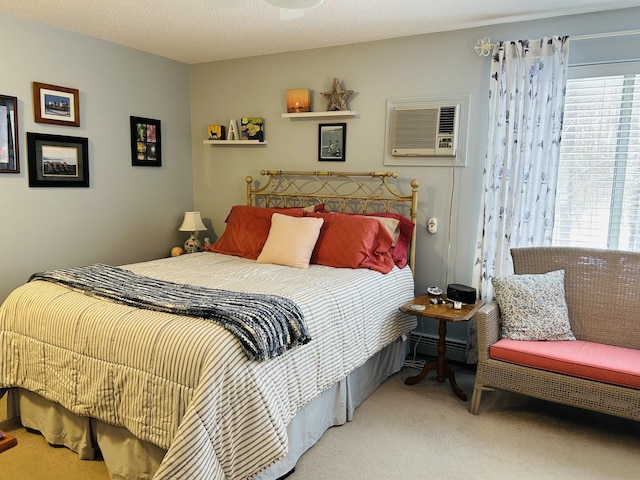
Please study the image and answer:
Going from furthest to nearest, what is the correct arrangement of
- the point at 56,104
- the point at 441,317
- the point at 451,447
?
the point at 56,104 < the point at 441,317 < the point at 451,447

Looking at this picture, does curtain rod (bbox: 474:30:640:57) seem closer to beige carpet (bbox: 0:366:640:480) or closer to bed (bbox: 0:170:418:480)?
bed (bbox: 0:170:418:480)

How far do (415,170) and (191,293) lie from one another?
2.08 m

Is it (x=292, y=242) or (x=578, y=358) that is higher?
(x=292, y=242)

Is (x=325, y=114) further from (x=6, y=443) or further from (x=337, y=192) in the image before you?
(x=6, y=443)

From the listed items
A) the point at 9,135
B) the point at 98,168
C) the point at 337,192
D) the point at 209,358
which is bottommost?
the point at 209,358

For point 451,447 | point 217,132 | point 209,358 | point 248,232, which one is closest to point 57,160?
point 217,132

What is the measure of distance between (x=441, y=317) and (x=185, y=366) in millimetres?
1664

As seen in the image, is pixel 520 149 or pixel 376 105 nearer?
pixel 520 149

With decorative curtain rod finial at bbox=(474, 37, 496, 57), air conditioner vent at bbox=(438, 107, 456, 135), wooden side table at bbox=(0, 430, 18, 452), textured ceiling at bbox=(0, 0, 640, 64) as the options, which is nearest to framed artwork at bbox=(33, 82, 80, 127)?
textured ceiling at bbox=(0, 0, 640, 64)

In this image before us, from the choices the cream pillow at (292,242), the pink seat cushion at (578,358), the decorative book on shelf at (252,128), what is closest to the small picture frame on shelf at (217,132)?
the decorative book on shelf at (252,128)

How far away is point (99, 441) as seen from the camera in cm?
226

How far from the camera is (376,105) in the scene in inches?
151

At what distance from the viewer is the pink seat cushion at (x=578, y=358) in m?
2.46

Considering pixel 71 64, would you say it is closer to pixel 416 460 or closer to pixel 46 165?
pixel 46 165
